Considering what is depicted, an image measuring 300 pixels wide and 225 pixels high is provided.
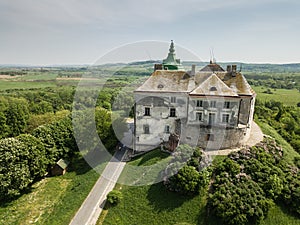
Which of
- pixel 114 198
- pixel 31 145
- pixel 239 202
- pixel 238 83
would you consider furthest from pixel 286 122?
pixel 31 145

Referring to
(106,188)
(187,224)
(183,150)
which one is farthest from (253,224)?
(106,188)

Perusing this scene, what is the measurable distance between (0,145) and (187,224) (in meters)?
26.6

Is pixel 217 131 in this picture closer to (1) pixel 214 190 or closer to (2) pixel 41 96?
(1) pixel 214 190

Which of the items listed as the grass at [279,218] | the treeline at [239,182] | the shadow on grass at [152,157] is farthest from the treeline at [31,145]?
the grass at [279,218]

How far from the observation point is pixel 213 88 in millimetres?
33469

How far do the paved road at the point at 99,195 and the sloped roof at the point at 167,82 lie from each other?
13.0m

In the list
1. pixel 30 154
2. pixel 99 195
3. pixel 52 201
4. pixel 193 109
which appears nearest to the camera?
pixel 52 201

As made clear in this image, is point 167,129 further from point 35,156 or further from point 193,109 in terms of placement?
point 35,156

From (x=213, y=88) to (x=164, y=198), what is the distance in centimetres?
1734

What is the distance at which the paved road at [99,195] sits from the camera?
2692cm

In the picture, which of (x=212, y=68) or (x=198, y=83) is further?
(x=212, y=68)

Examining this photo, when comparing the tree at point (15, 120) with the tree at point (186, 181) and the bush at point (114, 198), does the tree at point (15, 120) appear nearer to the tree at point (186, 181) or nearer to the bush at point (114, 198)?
the bush at point (114, 198)

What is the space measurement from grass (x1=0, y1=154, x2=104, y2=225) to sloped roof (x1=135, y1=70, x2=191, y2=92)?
16271 mm

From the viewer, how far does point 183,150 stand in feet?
98.3
